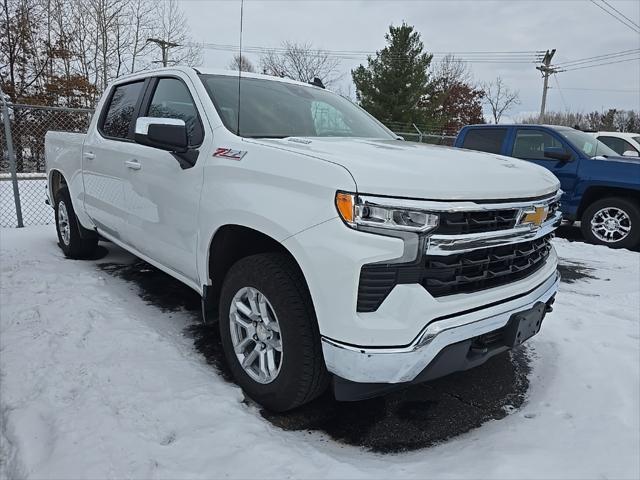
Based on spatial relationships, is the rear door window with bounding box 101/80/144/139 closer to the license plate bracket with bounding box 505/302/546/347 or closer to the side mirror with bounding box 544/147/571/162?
the license plate bracket with bounding box 505/302/546/347

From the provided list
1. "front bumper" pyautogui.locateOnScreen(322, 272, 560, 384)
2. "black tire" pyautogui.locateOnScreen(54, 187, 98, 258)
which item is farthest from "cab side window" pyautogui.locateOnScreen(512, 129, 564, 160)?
"black tire" pyautogui.locateOnScreen(54, 187, 98, 258)

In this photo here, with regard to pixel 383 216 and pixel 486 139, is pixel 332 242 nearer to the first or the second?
pixel 383 216

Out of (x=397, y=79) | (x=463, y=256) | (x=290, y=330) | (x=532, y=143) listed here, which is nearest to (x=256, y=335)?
(x=290, y=330)

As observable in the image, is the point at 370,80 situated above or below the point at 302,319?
above

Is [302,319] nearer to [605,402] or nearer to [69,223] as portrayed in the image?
[605,402]

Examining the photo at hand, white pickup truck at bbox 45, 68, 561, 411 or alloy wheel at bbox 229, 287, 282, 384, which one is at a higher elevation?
white pickup truck at bbox 45, 68, 561, 411

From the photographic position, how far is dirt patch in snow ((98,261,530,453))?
2373 mm

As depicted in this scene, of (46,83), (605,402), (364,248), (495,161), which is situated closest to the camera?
(364,248)

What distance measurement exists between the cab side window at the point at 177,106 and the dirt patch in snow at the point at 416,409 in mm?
1452

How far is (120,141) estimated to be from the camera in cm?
376

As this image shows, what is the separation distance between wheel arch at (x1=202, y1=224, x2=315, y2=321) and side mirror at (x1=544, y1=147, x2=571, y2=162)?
5.98 m

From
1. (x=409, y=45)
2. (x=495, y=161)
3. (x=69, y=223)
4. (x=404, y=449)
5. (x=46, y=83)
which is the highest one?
(x=409, y=45)

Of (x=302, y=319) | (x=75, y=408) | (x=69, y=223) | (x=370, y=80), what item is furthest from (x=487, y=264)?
(x=370, y=80)

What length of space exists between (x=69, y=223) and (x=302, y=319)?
12.8 feet
